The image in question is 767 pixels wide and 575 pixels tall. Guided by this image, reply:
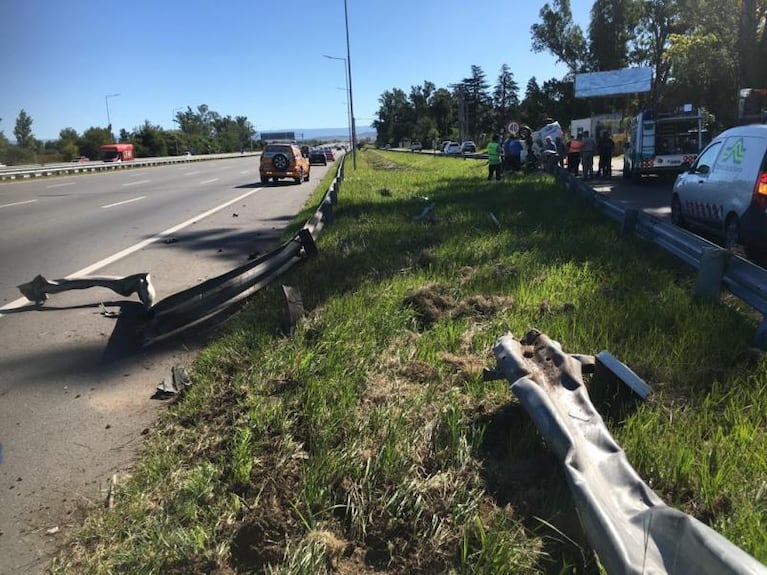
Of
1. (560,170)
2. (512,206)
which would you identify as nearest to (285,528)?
(512,206)

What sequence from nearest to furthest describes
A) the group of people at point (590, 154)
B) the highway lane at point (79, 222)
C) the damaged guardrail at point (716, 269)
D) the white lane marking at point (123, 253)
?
the damaged guardrail at point (716, 269) → the white lane marking at point (123, 253) → the highway lane at point (79, 222) → the group of people at point (590, 154)

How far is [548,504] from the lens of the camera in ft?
8.89

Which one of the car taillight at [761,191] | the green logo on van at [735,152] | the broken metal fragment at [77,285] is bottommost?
the broken metal fragment at [77,285]

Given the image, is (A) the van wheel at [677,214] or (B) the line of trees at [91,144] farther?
(B) the line of trees at [91,144]

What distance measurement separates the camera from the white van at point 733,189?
288 inches

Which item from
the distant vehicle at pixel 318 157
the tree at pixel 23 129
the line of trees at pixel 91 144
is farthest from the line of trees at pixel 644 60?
the tree at pixel 23 129

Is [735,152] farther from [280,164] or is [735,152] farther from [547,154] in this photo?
[280,164]

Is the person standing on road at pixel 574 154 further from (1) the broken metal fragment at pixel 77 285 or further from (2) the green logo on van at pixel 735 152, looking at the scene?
(1) the broken metal fragment at pixel 77 285

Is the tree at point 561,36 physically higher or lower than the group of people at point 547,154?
higher

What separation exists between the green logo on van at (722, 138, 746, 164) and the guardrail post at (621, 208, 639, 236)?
4.69ft

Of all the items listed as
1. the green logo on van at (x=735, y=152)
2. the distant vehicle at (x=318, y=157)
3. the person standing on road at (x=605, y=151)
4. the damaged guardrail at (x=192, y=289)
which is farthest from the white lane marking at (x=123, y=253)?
the distant vehicle at (x=318, y=157)

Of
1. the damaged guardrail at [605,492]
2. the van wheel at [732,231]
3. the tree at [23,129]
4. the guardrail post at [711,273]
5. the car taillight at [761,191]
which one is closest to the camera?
the damaged guardrail at [605,492]

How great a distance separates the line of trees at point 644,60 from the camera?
40.5m

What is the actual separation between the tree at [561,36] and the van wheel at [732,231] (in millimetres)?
70692
